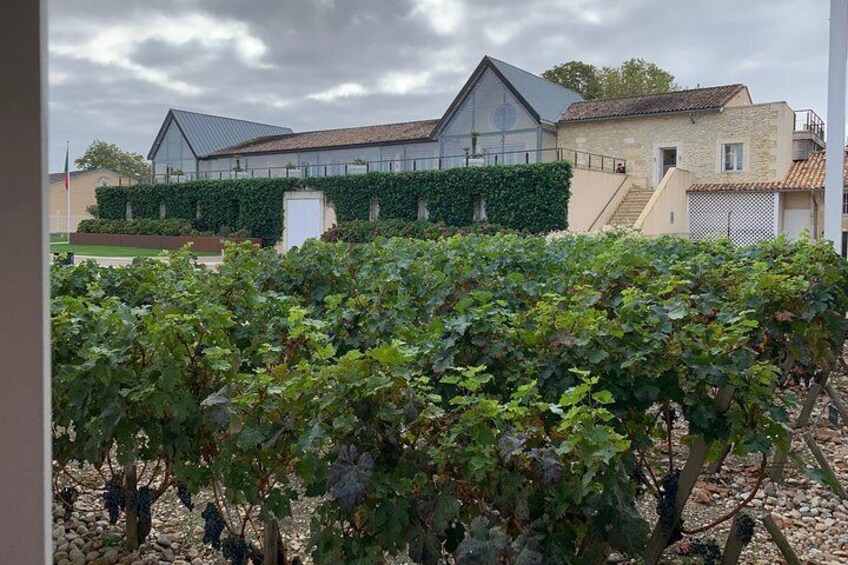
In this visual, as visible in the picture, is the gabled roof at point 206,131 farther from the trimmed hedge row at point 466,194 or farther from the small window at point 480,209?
the small window at point 480,209

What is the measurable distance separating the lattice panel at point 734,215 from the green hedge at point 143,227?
2182cm

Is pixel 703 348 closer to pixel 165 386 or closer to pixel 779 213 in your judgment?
pixel 165 386

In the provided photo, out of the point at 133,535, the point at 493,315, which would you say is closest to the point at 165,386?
the point at 493,315

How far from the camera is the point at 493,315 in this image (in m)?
2.33

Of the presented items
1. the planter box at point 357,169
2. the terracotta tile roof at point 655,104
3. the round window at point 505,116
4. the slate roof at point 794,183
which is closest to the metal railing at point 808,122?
the slate roof at point 794,183

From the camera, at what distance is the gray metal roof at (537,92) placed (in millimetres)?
28203

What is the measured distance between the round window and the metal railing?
10655mm

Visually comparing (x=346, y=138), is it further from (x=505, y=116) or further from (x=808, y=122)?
(x=808, y=122)

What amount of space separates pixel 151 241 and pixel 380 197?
40.0 ft

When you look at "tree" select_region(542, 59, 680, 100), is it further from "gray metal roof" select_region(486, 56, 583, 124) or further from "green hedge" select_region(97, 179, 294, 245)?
"green hedge" select_region(97, 179, 294, 245)

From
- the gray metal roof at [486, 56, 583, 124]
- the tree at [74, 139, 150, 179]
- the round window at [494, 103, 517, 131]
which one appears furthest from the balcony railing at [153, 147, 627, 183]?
the tree at [74, 139, 150, 179]

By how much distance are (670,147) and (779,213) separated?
449 cm

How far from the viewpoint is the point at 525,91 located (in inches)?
1126

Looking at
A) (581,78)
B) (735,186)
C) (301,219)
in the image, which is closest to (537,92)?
(735,186)
